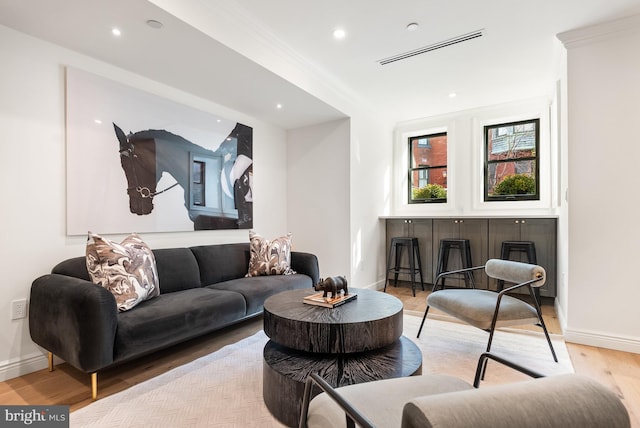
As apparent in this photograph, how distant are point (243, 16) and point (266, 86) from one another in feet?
2.38

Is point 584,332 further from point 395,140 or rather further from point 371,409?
point 395,140

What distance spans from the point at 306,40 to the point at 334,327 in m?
2.46

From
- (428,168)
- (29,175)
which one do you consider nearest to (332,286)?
(29,175)

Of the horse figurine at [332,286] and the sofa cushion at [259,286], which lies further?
the sofa cushion at [259,286]

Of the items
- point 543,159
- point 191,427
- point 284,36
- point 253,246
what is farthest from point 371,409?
point 543,159

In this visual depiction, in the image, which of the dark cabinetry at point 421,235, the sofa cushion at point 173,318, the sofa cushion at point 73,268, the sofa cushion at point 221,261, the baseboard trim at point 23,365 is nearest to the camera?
the sofa cushion at point 173,318

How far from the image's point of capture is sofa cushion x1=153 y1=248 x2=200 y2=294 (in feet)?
9.01

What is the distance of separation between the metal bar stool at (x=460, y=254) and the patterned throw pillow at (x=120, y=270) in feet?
11.5

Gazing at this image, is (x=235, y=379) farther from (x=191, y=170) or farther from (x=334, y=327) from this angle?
(x=191, y=170)

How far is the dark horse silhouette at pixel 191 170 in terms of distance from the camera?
288cm

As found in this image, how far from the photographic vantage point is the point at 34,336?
215 centimetres

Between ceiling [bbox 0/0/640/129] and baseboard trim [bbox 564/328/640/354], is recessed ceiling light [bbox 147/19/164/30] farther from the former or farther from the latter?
baseboard trim [bbox 564/328/640/354]

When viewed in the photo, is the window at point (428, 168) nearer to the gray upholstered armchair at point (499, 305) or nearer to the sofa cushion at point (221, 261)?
the gray upholstered armchair at point (499, 305)

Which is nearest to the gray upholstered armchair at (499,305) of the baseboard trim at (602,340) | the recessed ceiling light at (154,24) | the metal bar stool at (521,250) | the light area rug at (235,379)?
the light area rug at (235,379)
